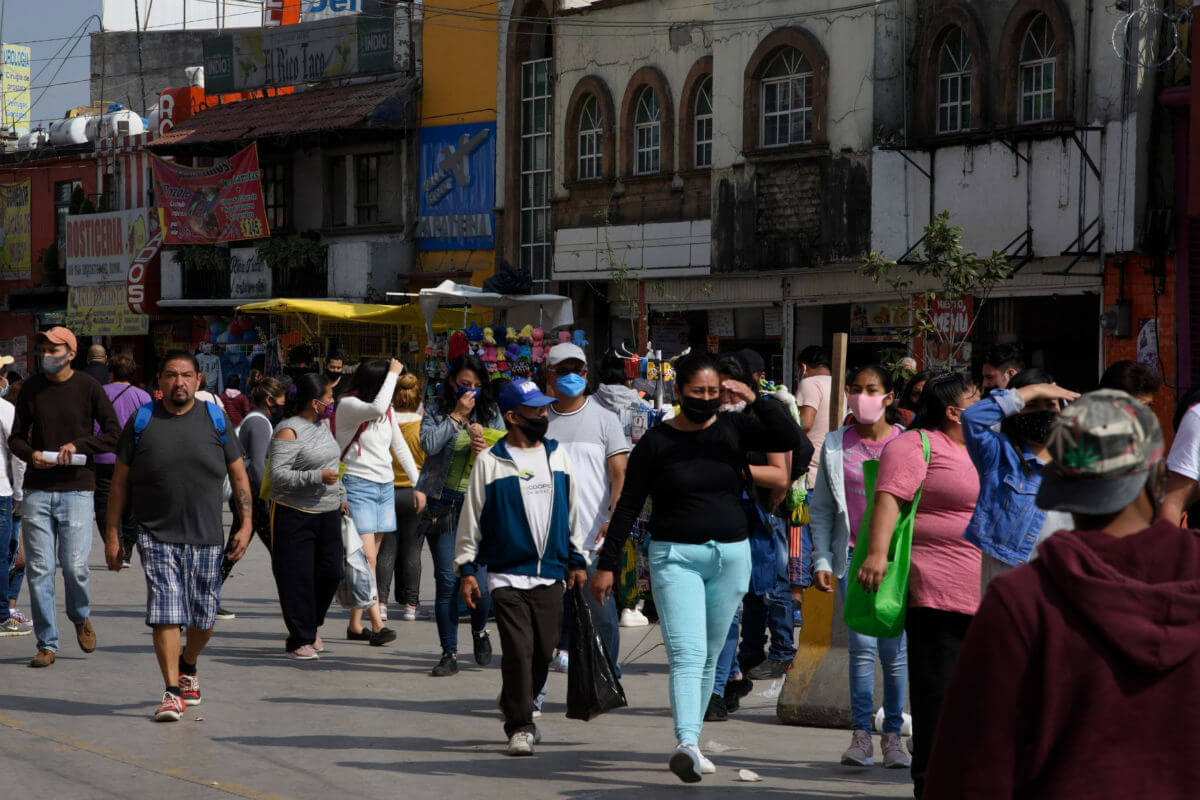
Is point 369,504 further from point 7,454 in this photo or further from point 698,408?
point 698,408

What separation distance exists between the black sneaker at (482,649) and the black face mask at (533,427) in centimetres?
257

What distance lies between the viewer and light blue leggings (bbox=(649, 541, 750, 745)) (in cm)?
707

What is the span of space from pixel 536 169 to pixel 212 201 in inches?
340

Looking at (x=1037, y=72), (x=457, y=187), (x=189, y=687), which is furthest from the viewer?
(x=457, y=187)

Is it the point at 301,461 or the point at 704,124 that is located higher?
the point at 704,124

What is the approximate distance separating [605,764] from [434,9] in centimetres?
2590

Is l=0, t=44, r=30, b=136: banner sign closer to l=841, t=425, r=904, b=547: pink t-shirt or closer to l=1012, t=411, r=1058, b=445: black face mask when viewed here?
l=841, t=425, r=904, b=547: pink t-shirt

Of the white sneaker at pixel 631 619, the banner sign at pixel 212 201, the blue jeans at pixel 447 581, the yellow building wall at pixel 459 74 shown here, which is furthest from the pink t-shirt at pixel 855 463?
the banner sign at pixel 212 201

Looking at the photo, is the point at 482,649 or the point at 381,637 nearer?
the point at 482,649

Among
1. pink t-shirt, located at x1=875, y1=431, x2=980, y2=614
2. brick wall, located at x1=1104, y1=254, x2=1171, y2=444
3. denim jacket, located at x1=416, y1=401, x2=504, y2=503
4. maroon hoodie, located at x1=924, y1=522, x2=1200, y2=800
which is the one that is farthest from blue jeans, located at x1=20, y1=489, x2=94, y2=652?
brick wall, located at x1=1104, y1=254, x2=1171, y2=444

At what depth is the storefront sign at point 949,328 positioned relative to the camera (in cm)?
2234

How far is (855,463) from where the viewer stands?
8156 mm

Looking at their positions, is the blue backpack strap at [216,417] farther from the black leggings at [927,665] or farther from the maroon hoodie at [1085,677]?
the maroon hoodie at [1085,677]

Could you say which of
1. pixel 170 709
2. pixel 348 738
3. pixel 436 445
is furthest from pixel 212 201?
pixel 348 738
